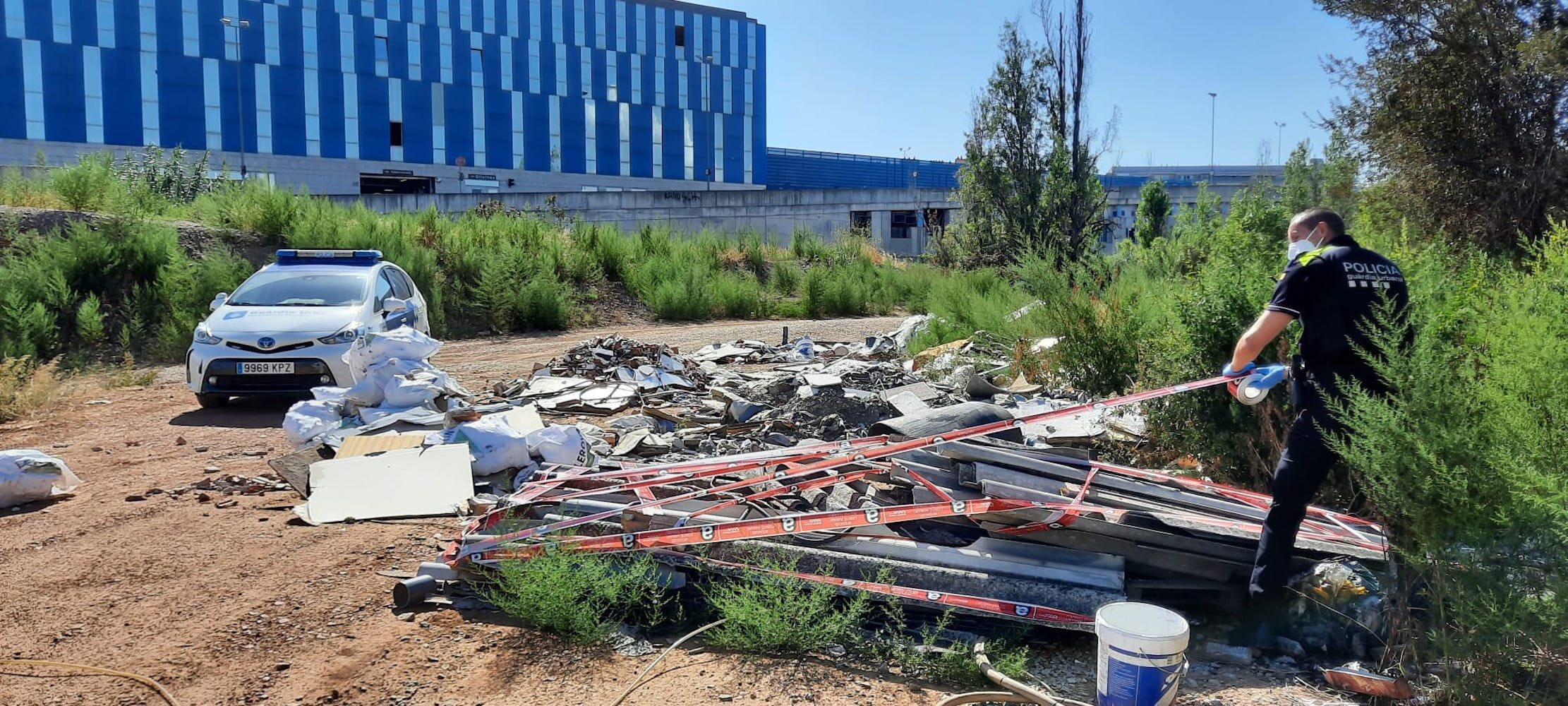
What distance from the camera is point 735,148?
228ft

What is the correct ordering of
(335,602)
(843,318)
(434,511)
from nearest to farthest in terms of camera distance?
(335,602) → (434,511) → (843,318)

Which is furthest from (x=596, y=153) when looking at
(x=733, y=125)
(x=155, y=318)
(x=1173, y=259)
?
(x=1173, y=259)

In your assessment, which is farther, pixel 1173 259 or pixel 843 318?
pixel 843 318

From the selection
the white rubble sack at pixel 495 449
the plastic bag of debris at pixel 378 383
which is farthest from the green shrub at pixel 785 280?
the white rubble sack at pixel 495 449

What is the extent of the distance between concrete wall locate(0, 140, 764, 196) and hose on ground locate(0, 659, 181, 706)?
40.6 m

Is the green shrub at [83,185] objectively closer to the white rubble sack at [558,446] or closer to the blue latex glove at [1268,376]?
the white rubble sack at [558,446]

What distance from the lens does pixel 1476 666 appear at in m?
3.35

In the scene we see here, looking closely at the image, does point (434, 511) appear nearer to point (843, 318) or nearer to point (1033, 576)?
point (1033, 576)

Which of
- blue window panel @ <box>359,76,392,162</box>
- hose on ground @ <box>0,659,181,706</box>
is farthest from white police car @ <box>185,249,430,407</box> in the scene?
blue window panel @ <box>359,76,392,162</box>

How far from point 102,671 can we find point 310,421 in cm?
398

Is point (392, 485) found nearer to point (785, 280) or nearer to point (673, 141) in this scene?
point (785, 280)

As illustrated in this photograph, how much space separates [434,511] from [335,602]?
58.3 inches

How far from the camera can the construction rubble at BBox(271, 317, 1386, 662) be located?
14.5 ft

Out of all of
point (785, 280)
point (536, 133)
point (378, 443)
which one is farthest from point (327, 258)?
point (536, 133)
